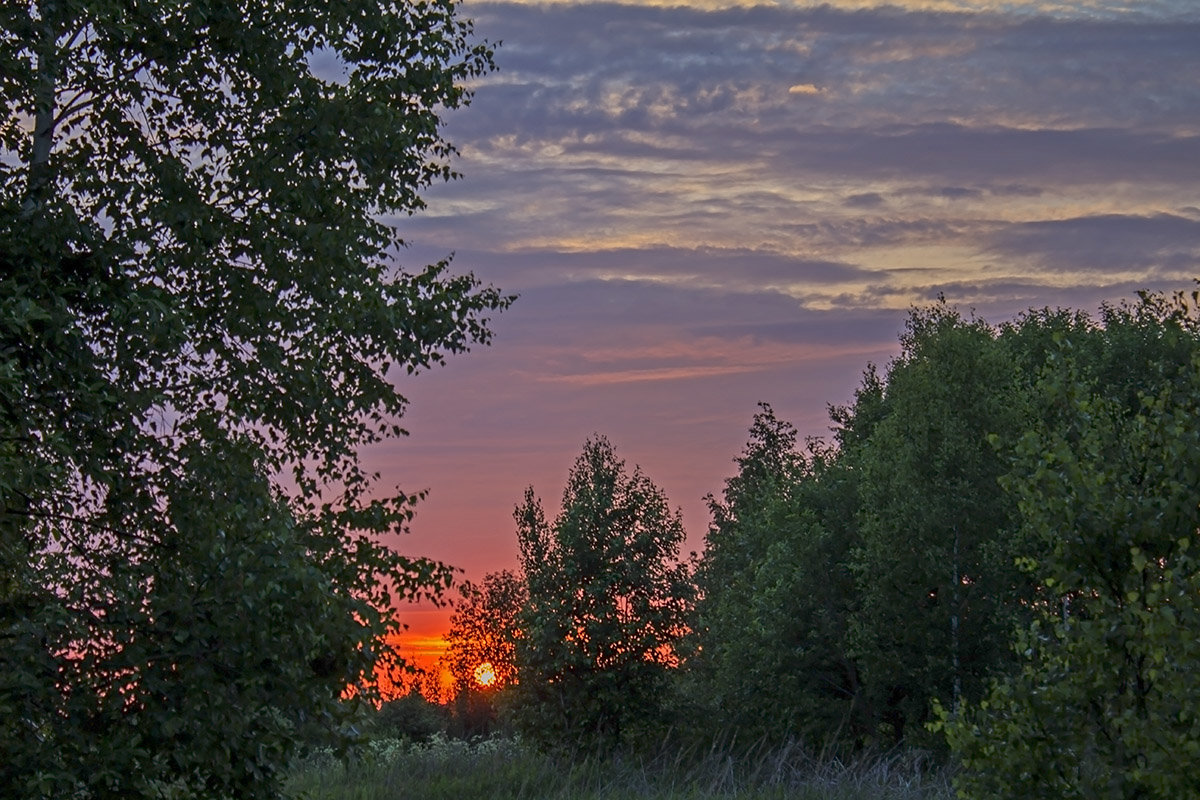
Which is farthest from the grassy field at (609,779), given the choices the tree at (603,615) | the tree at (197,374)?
the tree at (197,374)

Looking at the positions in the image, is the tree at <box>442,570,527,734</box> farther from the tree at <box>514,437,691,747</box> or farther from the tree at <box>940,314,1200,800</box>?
the tree at <box>940,314,1200,800</box>

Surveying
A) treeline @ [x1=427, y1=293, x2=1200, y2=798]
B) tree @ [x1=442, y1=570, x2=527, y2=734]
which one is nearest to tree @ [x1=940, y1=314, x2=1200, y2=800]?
treeline @ [x1=427, y1=293, x2=1200, y2=798]

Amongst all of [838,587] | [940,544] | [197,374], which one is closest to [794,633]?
[838,587]

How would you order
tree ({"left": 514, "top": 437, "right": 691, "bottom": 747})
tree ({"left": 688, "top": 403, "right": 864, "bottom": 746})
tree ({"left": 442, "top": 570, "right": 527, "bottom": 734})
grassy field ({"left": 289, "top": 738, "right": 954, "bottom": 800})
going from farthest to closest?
tree ({"left": 442, "top": 570, "right": 527, "bottom": 734}) → tree ({"left": 688, "top": 403, "right": 864, "bottom": 746}) → tree ({"left": 514, "top": 437, "right": 691, "bottom": 747}) → grassy field ({"left": 289, "top": 738, "right": 954, "bottom": 800})

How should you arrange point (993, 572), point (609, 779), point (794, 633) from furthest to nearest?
point (794, 633), point (993, 572), point (609, 779)

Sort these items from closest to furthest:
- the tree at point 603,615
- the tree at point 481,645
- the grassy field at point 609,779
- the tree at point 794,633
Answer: the grassy field at point 609,779, the tree at point 603,615, the tree at point 794,633, the tree at point 481,645

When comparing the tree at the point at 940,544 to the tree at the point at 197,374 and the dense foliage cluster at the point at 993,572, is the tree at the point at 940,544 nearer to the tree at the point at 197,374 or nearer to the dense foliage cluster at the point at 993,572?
the dense foliage cluster at the point at 993,572

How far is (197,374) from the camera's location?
14422mm

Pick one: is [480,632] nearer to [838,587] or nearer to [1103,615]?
[838,587]

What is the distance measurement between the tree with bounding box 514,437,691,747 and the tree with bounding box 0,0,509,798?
19.3 metres

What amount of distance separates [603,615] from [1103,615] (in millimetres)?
25523

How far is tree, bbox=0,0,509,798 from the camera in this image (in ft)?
36.1

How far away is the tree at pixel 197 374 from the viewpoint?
1102 cm

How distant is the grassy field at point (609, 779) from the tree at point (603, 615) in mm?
Result: 2291
